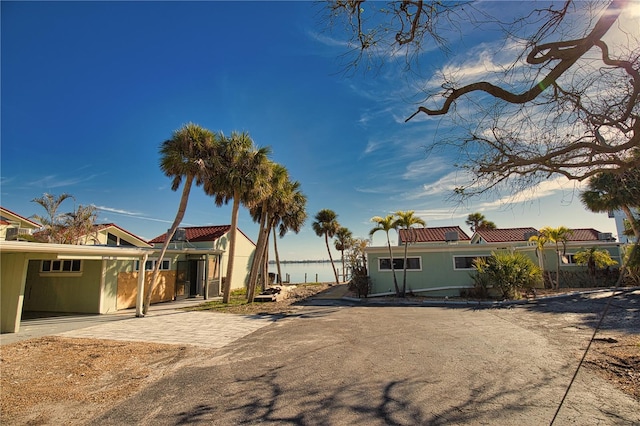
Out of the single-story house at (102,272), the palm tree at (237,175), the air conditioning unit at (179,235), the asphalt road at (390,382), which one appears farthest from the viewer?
the air conditioning unit at (179,235)

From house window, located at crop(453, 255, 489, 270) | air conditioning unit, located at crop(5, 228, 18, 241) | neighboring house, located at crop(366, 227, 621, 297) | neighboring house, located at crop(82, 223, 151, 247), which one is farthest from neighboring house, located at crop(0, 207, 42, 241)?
house window, located at crop(453, 255, 489, 270)

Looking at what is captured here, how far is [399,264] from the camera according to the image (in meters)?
18.5

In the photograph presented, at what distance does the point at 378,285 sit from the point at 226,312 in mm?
8956

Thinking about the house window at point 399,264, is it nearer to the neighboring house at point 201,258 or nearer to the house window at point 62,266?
the neighboring house at point 201,258

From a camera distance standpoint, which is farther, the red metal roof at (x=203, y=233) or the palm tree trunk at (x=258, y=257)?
the red metal roof at (x=203, y=233)

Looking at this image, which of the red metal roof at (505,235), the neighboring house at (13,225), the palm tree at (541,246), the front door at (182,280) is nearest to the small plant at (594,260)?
the palm tree at (541,246)

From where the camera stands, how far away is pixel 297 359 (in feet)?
20.9

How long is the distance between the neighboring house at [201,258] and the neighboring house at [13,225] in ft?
20.7

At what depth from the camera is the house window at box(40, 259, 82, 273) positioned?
13302mm

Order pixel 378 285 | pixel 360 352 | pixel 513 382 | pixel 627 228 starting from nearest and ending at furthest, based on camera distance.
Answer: pixel 513 382, pixel 360 352, pixel 378 285, pixel 627 228

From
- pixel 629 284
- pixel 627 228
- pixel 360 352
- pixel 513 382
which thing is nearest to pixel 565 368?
pixel 513 382

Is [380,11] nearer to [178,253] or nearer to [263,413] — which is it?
[263,413]

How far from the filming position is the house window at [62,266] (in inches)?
524

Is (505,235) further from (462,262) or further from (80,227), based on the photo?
(80,227)
